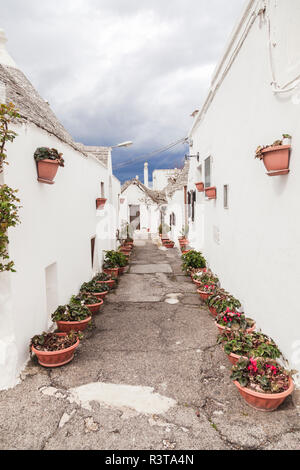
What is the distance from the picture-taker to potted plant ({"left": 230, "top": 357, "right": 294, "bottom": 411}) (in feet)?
10.0

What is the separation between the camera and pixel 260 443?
2730 millimetres

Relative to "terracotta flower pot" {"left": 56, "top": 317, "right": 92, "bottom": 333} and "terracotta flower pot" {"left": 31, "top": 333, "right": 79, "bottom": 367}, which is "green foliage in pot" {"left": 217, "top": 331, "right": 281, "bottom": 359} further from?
"terracotta flower pot" {"left": 56, "top": 317, "right": 92, "bottom": 333}

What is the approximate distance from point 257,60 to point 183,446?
501cm

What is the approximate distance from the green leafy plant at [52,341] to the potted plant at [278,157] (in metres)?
3.64

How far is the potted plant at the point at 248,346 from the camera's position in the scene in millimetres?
3568

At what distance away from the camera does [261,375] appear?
10.6 feet

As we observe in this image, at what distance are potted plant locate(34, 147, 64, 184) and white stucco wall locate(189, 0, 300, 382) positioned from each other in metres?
3.18

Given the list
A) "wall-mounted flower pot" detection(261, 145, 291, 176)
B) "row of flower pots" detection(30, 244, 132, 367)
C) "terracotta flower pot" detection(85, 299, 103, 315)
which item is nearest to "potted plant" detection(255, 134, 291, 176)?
"wall-mounted flower pot" detection(261, 145, 291, 176)

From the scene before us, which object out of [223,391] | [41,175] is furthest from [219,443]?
[41,175]

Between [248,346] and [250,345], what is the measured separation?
0.03 m

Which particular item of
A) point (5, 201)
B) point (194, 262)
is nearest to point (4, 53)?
point (5, 201)

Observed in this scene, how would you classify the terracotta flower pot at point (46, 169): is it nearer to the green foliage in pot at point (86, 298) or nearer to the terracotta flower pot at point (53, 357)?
the terracotta flower pot at point (53, 357)

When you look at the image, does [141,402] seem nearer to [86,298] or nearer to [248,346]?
[248,346]

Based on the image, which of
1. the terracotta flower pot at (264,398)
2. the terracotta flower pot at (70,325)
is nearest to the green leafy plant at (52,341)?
the terracotta flower pot at (70,325)
